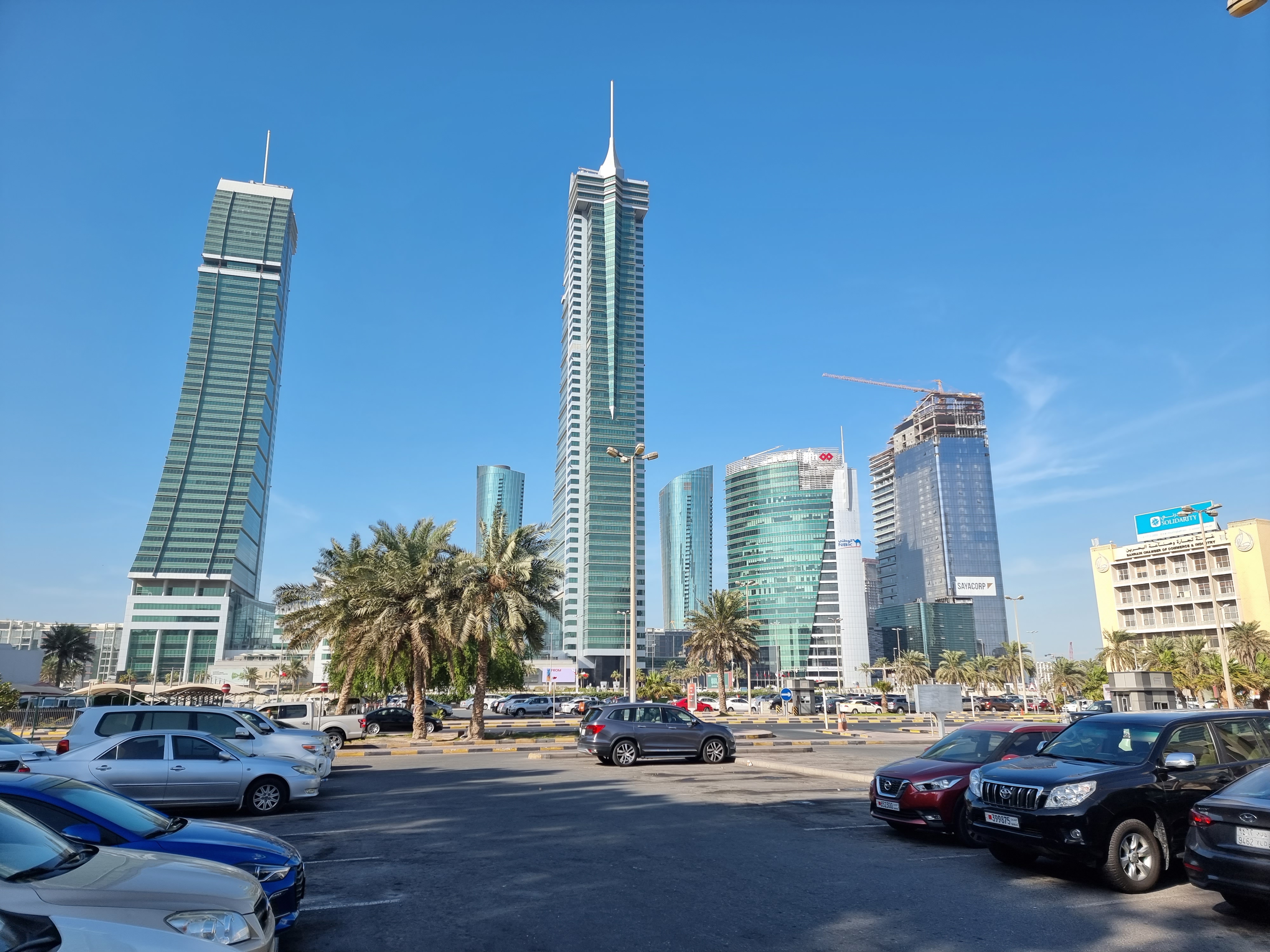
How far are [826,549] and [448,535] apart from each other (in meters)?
170

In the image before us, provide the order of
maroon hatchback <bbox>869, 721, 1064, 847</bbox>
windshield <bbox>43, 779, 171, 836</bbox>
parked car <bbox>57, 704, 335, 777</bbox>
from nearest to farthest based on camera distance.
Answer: windshield <bbox>43, 779, 171, 836</bbox>, maroon hatchback <bbox>869, 721, 1064, 847</bbox>, parked car <bbox>57, 704, 335, 777</bbox>

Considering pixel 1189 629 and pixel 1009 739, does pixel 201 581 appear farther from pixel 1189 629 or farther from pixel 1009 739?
pixel 1009 739

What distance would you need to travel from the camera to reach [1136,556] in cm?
8619

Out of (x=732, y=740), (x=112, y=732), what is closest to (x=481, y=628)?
(x=732, y=740)

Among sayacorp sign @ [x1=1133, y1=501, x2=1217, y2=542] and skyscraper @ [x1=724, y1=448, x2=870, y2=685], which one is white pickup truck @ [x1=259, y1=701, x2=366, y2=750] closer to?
sayacorp sign @ [x1=1133, y1=501, x2=1217, y2=542]

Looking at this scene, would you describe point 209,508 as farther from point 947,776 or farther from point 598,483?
point 947,776

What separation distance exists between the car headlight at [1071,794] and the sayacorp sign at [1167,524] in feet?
294

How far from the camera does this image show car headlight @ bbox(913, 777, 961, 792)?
10.5m

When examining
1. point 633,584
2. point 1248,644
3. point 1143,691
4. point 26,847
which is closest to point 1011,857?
point 26,847

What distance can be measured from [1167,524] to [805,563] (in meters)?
110

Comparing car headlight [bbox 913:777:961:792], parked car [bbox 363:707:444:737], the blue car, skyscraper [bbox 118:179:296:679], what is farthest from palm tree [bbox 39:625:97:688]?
car headlight [bbox 913:777:961:792]

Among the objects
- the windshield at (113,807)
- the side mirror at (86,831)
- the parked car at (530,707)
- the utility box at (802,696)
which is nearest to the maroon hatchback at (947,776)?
the windshield at (113,807)

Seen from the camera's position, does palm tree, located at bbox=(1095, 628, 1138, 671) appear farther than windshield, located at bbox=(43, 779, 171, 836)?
Yes

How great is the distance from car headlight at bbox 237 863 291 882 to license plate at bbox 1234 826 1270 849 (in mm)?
8010
